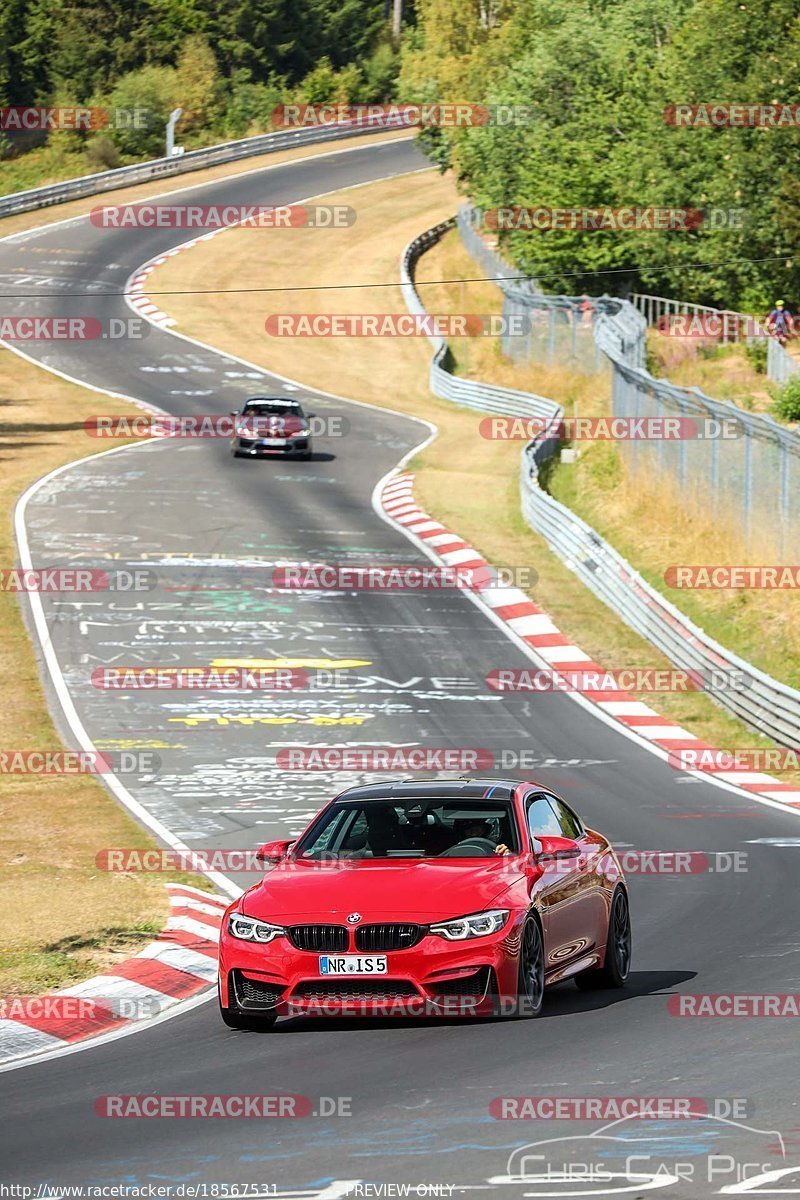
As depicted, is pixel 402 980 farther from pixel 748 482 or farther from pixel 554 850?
pixel 748 482

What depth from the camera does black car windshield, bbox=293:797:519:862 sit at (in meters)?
11.8

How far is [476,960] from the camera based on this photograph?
419 inches

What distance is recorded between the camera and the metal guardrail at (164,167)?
3403 inches

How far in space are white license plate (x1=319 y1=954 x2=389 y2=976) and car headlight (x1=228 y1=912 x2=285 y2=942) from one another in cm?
32

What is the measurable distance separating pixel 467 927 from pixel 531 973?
2.19 ft

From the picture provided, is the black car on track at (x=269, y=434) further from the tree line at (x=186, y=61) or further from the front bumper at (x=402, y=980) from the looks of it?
the tree line at (x=186, y=61)

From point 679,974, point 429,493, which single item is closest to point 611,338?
point 429,493

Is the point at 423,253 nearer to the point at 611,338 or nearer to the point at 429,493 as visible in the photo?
the point at 611,338

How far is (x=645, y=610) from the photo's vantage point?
31281 mm

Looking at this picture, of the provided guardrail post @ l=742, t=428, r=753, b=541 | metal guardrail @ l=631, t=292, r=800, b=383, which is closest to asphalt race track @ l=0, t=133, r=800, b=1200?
guardrail post @ l=742, t=428, r=753, b=541

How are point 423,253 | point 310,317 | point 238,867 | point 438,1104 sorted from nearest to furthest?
1. point 438,1104
2. point 238,867
3. point 310,317
4. point 423,253

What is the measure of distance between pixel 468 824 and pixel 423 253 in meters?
69.1

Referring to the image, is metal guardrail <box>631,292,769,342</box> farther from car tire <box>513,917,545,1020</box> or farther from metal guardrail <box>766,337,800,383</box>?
car tire <box>513,917,545,1020</box>

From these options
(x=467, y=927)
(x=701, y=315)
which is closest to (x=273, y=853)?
(x=467, y=927)
